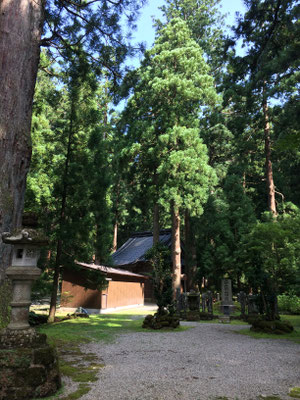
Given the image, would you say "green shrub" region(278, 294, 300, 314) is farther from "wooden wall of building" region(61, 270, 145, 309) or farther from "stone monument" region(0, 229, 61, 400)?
"stone monument" region(0, 229, 61, 400)

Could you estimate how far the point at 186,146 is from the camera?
16719mm

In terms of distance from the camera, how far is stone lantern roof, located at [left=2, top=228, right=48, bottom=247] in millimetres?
3902

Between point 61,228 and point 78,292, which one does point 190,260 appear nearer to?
point 78,292

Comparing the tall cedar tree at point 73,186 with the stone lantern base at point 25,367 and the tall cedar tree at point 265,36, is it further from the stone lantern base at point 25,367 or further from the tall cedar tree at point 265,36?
the stone lantern base at point 25,367

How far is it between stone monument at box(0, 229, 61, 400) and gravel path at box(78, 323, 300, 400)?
0.57m

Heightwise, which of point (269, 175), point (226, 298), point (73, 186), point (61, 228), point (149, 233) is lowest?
point (226, 298)

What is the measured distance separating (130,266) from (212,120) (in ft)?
41.4

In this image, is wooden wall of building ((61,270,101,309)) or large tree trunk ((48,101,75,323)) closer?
large tree trunk ((48,101,75,323))

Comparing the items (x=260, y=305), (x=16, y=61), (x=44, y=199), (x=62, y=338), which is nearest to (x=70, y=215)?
(x=44, y=199)

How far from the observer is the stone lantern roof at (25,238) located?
3.90 meters

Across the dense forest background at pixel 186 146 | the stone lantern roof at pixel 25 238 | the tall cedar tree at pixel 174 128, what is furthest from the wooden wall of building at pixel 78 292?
the stone lantern roof at pixel 25 238

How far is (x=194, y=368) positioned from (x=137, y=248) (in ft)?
67.3

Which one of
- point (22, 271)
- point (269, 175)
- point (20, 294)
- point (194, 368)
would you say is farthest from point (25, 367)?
point (269, 175)

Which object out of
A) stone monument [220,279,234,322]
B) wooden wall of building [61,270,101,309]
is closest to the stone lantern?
stone monument [220,279,234,322]
